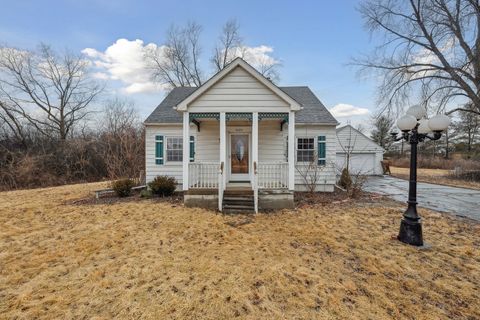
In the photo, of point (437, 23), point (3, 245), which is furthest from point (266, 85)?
point (437, 23)

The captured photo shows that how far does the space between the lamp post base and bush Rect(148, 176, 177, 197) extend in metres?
8.09

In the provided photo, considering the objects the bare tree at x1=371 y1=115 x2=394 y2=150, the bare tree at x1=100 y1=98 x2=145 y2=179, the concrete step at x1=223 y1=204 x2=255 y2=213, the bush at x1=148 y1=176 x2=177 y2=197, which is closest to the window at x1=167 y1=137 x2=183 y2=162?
the bush at x1=148 y1=176 x2=177 y2=197

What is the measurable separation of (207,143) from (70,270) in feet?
23.1

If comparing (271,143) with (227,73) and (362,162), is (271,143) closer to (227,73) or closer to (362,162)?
(227,73)

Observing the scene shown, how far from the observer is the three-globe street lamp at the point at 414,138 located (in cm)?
470

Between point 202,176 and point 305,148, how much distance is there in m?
5.10

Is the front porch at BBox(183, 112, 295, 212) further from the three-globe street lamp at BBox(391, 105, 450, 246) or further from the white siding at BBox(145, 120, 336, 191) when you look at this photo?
the three-globe street lamp at BBox(391, 105, 450, 246)

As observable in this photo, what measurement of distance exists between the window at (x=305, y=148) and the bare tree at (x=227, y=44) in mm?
17960

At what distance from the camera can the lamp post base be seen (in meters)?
Result: 4.75

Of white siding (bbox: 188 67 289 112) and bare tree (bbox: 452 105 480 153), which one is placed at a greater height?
bare tree (bbox: 452 105 480 153)

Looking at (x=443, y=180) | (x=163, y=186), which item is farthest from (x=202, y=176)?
(x=443, y=180)

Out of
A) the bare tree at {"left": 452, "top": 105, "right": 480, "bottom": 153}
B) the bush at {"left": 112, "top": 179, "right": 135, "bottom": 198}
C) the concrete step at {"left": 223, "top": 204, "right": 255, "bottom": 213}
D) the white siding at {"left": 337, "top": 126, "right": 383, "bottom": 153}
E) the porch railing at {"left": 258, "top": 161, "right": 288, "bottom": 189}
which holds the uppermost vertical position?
the bare tree at {"left": 452, "top": 105, "right": 480, "bottom": 153}

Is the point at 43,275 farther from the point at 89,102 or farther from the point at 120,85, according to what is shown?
the point at 89,102

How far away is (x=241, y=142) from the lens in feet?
31.7
